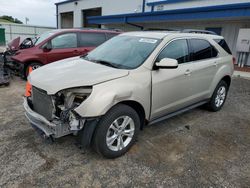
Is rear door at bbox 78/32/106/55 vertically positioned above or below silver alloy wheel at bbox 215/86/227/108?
above

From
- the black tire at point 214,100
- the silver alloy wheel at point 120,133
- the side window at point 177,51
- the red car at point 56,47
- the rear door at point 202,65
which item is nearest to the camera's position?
the silver alloy wheel at point 120,133

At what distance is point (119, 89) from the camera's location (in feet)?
8.81

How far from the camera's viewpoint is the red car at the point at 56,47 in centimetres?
655

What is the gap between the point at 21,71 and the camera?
655cm

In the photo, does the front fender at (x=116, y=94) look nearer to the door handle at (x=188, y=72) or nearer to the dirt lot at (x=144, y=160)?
the dirt lot at (x=144, y=160)

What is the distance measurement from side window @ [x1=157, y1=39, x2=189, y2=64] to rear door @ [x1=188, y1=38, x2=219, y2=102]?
0.61 ft

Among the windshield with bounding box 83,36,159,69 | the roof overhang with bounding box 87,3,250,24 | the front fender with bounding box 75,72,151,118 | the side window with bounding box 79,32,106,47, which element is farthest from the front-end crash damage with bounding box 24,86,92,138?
the roof overhang with bounding box 87,3,250,24

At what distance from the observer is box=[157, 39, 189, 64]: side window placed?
11.1 ft

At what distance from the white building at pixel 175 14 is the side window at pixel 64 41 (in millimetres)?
7432

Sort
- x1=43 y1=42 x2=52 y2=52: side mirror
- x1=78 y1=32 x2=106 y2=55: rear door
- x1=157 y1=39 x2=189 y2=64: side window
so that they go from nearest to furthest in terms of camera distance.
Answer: x1=157 y1=39 x2=189 y2=64: side window, x1=43 y1=42 x2=52 y2=52: side mirror, x1=78 y1=32 x2=106 y2=55: rear door

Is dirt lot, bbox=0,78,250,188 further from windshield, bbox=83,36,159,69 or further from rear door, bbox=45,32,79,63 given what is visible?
rear door, bbox=45,32,79,63

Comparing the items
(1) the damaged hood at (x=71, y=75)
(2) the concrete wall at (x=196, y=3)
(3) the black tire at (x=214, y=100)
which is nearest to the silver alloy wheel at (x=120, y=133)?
(1) the damaged hood at (x=71, y=75)

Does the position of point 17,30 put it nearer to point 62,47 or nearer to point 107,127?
point 62,47

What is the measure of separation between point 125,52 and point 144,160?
5.56ft
